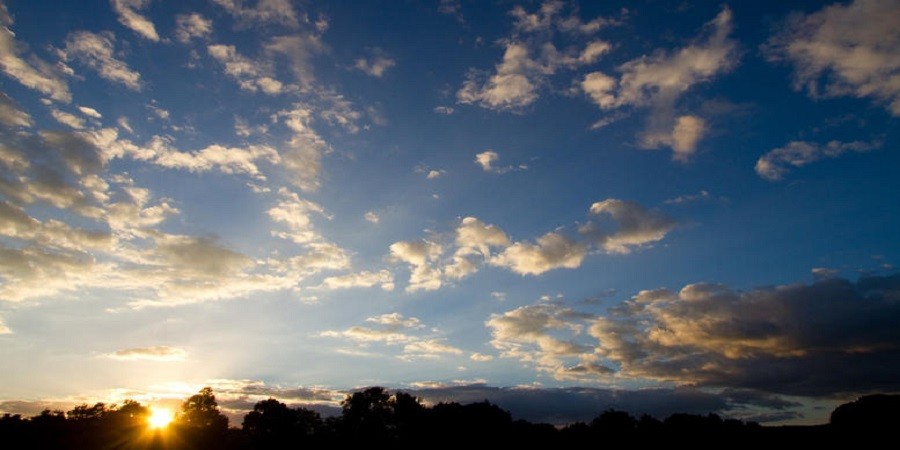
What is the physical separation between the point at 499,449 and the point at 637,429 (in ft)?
85.1

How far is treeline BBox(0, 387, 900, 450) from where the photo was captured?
84.2 m

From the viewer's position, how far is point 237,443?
105500 mm

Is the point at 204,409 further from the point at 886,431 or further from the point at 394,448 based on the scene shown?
the point at 886,431

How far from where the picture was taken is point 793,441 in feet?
274

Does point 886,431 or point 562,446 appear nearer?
point 886,431

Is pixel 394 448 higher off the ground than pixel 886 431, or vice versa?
pixel 886 431

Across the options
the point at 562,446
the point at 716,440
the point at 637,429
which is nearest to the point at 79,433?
the point at 562,446

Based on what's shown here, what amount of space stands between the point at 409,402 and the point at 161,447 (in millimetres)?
50480

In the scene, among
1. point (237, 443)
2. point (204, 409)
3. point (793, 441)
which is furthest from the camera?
point (204, 409)

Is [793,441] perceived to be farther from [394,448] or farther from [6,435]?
[6,435]

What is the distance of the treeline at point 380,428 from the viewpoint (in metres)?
84.2

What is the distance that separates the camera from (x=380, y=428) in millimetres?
125438

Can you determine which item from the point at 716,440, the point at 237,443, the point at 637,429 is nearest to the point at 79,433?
the point at 237,443

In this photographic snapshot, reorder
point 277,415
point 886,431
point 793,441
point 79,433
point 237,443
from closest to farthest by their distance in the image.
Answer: point 886,431 → point 793,441 → point 79,433 → point 237,443 → point 277,415
